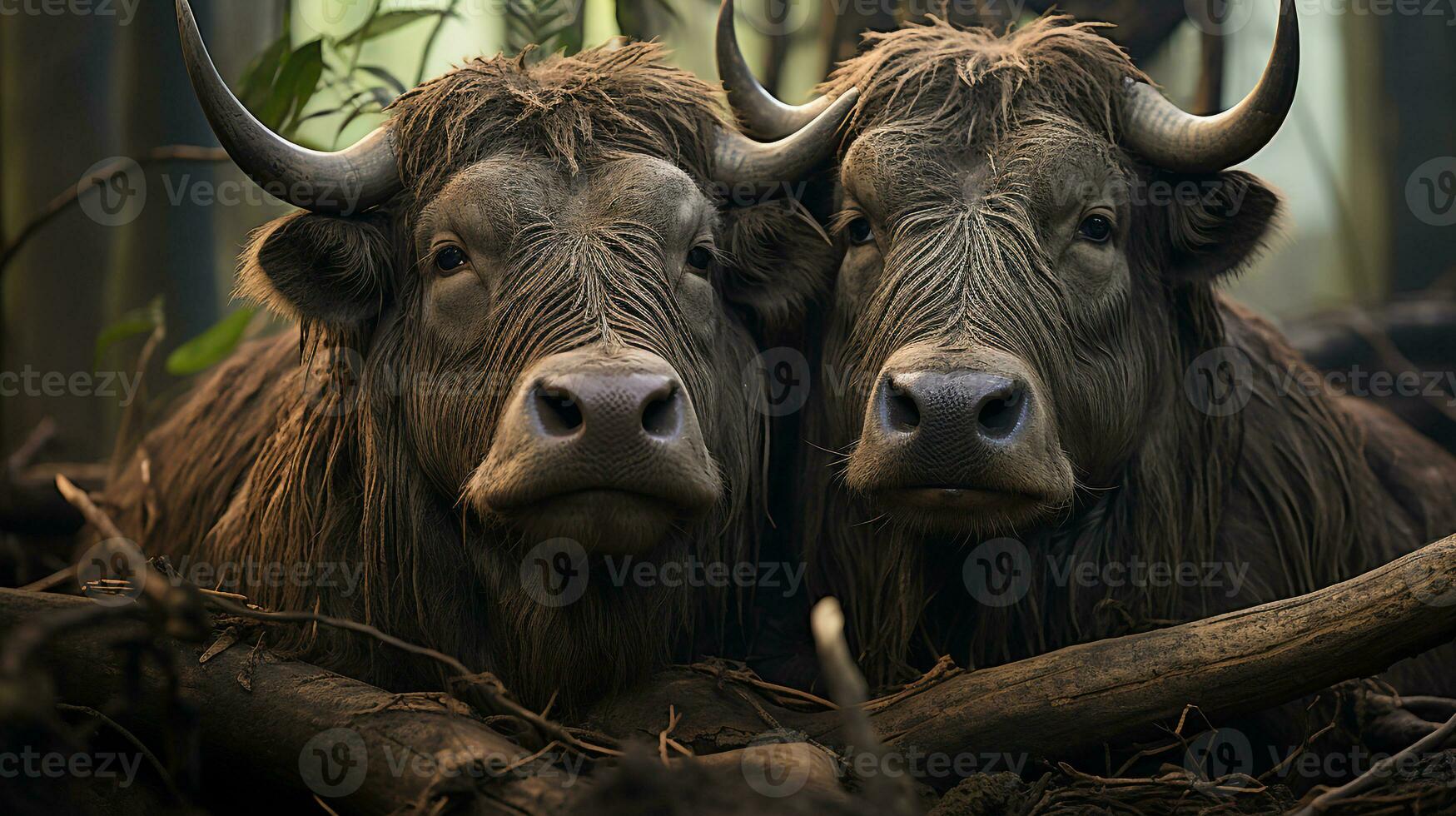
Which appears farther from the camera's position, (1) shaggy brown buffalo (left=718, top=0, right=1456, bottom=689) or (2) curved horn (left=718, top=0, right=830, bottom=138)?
(2) curved horn (left=718, top=0, right=830, bottom=138)

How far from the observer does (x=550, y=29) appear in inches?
200

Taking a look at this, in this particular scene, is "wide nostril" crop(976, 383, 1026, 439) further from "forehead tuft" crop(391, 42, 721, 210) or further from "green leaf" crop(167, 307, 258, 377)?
"green leaf" crop(167, 307, 258, 377)

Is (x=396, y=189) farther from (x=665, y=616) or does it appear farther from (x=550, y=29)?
(x=550, y=29)

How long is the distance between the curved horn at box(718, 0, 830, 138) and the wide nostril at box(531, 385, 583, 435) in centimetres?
147

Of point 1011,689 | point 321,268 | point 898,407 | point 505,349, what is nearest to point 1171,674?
point 1011,689

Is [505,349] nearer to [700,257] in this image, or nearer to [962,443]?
[700,257]

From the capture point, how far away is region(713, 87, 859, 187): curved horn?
133 inches

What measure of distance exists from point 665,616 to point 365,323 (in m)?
1.14

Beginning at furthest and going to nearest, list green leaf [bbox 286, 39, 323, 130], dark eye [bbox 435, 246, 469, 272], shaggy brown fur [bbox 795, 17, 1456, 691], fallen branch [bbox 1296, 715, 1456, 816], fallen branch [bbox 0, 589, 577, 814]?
green leaf [bbox 286, 39, 323, 130] → shaggy brown fur [bbox 795, 17, 1456, 691] → dark eye [bbox 435, 246, 469, 272] → fallen branch [bbox 0, 589, 577, 814] → fallen branch [bbox 1296, 715, 1456, 816]

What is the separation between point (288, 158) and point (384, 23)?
1967 millimetres

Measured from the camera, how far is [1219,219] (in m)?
3.44

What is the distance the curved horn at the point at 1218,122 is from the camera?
3.08 metres

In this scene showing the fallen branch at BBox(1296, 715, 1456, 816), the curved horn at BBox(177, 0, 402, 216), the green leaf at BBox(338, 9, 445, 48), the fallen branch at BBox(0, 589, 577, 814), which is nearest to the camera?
the fallen branch at BBox(1296, 715, 1456, 816)

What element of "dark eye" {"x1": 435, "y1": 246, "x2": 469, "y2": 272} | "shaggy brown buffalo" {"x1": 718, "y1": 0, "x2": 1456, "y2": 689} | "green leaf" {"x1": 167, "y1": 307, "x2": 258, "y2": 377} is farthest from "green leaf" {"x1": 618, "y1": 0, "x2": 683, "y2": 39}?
"green leaf" {"x1": 167, "y1": 307, "x2": 258, "y2": 377}
